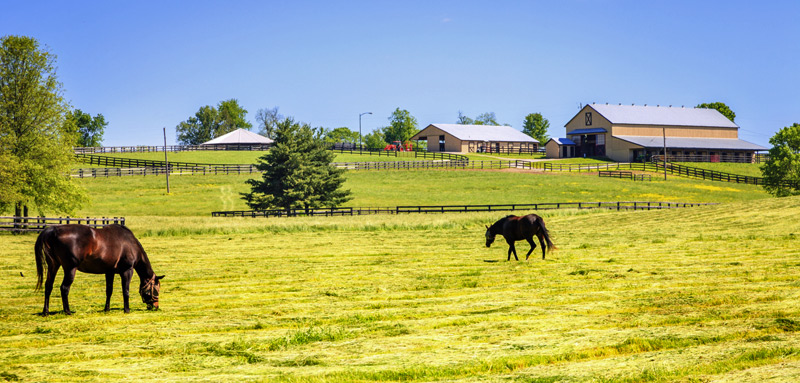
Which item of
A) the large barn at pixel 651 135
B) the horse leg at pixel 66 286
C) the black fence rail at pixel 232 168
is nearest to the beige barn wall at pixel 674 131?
the large barn at pixel 651 135

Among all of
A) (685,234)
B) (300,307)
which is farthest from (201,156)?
(300,307)

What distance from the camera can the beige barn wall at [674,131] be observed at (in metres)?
106

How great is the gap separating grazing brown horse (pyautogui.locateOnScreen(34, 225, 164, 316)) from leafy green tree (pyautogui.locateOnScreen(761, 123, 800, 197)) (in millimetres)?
66114

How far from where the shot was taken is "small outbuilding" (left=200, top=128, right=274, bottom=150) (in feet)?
387

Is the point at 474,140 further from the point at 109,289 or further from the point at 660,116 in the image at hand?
the point at 109,289

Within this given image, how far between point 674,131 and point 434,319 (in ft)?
351

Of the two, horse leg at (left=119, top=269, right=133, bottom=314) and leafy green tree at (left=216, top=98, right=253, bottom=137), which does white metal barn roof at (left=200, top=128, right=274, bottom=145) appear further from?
horse leg at (left=119, top=269, right=133, bottom=314)

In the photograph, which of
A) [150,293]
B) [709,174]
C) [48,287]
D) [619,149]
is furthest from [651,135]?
[48,287]

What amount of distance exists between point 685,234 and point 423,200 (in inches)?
1415

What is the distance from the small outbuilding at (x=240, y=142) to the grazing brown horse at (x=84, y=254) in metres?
103

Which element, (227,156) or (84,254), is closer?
(84,254)

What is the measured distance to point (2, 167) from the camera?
128 feet

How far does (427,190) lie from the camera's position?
228ft

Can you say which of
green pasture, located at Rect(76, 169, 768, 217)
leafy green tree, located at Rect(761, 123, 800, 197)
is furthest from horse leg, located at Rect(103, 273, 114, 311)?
leafy green tree, located at Rect(761, 123, 800, 197)
